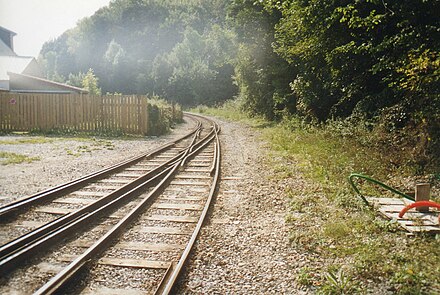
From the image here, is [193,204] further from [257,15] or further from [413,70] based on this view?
[257,15]

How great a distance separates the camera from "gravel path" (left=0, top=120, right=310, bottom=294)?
12.3ft

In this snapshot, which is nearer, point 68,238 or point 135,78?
point 68,238

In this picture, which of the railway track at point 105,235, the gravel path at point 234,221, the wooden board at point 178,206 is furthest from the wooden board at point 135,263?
the wooden board at point 178,206

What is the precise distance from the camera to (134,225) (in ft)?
17.1

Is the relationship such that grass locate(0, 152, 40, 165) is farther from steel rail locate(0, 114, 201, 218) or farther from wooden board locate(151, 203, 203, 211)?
wooden board locate(151, 203, 203, 211)

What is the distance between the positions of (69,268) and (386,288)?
10.5 ft

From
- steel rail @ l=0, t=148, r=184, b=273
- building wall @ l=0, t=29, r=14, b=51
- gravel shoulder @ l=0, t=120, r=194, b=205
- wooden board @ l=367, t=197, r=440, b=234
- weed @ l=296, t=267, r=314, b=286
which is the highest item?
building wall @ l=0, t=29, r=14, b=51

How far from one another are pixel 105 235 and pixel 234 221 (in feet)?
6.50

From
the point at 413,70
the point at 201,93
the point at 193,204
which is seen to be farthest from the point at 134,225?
the point at 201,93

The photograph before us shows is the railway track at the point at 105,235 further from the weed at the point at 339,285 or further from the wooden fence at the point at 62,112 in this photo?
the wooden fence at the point at 62,112

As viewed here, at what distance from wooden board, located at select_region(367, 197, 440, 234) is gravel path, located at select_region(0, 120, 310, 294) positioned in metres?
1.57

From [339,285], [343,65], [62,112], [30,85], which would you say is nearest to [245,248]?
[339,285]

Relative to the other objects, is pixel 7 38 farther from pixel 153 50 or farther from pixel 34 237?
pixel 34 237

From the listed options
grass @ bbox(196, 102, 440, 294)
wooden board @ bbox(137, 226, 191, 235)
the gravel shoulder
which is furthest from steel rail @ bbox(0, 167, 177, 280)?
grass @ bbox(196, 102, 440, 294)
